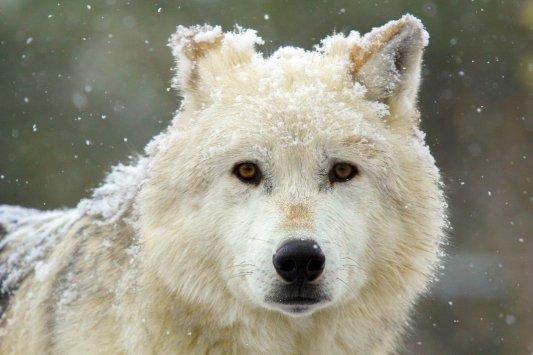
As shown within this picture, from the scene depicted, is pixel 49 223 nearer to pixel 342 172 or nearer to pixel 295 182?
pixel 295 182

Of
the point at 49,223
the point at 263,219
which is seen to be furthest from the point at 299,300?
the point at 49,223

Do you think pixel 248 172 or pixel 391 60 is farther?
pixel 391 60

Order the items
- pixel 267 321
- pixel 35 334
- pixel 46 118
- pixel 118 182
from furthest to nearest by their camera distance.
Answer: pixel 46 118
pixel 118 182
pixel 35 334
pixel 267 321

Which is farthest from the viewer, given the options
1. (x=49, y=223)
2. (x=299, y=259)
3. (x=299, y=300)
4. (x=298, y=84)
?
(x=49, y=223)

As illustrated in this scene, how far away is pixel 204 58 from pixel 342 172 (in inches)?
38.9

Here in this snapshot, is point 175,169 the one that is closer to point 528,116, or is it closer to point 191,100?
point 191,100

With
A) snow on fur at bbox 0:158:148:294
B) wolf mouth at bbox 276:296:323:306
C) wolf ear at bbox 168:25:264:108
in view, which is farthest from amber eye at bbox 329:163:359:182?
snow on fur at bbox 0:158:148:294

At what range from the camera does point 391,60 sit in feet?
14.0

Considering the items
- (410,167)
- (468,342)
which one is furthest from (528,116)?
(410,167)

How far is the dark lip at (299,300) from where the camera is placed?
12.0 feet

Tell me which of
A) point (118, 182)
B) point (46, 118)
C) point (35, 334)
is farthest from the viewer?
point (46, 118)

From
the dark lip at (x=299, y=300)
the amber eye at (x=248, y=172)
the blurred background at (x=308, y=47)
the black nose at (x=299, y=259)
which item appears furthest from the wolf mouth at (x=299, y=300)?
the blurred background at (x=308, y=47)

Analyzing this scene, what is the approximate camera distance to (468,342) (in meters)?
11.9

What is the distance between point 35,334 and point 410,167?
2018 millimetres
